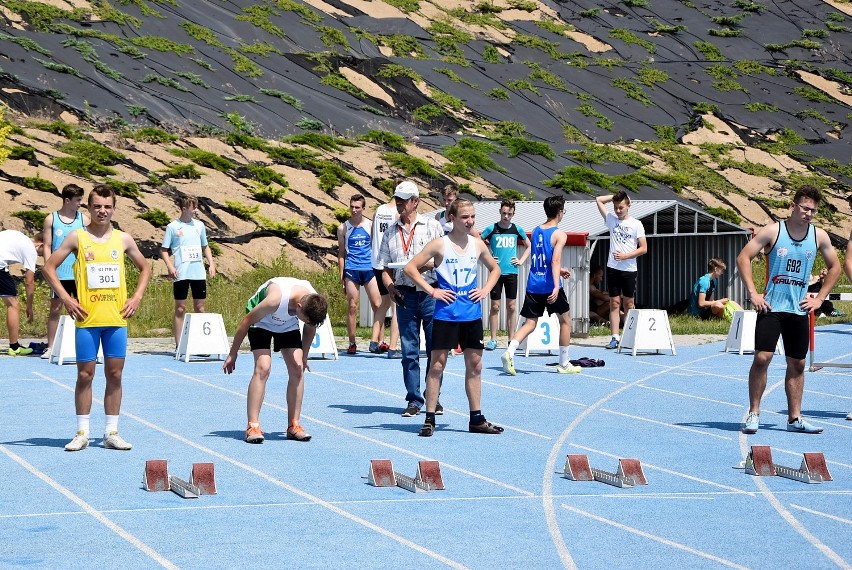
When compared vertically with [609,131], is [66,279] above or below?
below

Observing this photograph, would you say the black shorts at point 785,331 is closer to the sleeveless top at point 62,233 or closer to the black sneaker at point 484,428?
the black sneaker at point 484,428

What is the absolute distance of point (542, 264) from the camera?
14172 millimetres

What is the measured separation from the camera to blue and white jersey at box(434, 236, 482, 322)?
10078mm

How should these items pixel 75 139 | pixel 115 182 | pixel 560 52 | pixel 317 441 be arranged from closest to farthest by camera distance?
pixel 317 441
pixel 115 182
pixel 75 139
pixel 560 52

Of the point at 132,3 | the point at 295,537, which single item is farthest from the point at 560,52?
the point at 295,537

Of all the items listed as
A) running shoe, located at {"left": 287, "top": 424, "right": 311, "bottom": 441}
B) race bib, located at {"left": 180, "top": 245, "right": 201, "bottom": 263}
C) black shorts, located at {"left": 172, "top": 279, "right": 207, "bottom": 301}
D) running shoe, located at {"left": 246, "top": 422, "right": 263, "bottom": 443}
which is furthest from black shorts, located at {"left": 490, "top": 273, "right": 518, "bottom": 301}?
running shoe, located at {"left": 246, "top": 422, "right": 263, "bottom": 443}

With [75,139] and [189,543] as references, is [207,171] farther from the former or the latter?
[189,543]

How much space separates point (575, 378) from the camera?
14.2m

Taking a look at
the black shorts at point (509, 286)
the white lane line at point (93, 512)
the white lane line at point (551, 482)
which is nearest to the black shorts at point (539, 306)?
the white lane line at point (551, 482)

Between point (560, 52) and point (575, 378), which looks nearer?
point (575, 378)

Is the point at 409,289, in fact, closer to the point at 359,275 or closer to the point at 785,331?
the point at 785,331

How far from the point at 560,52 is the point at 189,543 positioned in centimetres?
5277

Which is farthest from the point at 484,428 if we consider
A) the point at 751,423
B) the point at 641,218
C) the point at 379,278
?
the point at 641,218

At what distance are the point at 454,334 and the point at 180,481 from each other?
2.79 m
